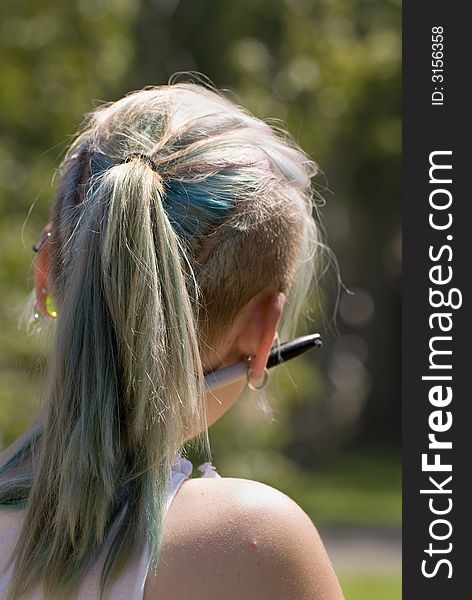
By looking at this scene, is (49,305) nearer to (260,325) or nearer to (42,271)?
(42,271)

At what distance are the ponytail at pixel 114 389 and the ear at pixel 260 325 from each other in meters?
0.14

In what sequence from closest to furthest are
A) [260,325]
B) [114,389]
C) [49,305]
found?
1. [114,389]
2. [260,325]
3. [49,305]

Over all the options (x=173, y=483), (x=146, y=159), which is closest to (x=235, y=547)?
(x=173, y=483)

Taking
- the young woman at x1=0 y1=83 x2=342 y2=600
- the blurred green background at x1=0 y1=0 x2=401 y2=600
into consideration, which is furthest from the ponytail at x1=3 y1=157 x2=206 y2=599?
the blurred green background at x1=0 y1=0 x2=401 y2=600

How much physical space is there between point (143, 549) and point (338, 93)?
21.8ft

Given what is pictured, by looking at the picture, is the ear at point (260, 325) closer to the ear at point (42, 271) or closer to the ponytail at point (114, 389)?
the ponytail at point (114, 389)

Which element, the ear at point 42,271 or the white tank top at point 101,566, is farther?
the ear at point 42,271

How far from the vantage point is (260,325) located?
1.59 metres

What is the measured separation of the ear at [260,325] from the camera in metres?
1.58

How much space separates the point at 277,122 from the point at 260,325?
2030 mm

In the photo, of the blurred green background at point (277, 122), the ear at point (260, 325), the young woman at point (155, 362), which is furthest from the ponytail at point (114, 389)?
the blurred green background at point (277, 122)

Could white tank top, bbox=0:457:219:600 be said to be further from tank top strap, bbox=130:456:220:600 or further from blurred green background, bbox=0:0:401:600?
blurred green background, bbox=0:0:401:600

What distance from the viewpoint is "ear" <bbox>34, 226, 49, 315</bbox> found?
1.64 meters

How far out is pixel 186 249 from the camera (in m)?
1.48
